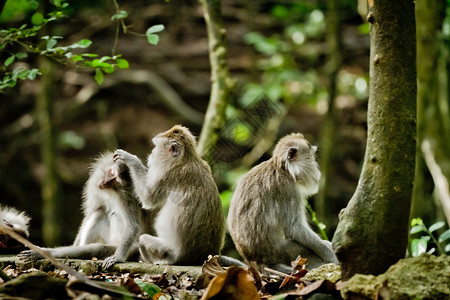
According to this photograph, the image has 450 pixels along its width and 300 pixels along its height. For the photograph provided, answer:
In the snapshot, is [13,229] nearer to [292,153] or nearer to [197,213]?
[197,213]

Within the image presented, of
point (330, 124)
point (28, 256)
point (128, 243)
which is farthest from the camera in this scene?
point (330, 124)

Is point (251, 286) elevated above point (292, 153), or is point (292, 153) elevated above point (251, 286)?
point (292, 153)

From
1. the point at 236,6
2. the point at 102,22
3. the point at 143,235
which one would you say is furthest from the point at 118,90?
the point at 143,235

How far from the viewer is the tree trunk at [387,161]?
10.8 ft

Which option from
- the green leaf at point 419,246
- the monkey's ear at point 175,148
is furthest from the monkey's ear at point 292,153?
the green leaf at point 419,246

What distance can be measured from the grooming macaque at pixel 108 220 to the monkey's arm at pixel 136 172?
0.32ft

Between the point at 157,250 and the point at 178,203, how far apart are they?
441 millimetres

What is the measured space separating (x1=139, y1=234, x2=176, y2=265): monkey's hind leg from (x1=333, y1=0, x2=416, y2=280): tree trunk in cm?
199

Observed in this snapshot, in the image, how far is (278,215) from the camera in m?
4.97

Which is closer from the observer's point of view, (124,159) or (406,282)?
(406,282)

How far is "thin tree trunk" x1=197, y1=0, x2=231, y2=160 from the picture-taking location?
6.33 m

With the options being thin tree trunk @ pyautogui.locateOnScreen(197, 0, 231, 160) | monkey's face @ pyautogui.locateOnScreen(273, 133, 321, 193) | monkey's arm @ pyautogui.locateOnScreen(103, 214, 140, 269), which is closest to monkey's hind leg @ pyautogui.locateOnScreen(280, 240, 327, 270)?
monkey's face @ pyautogui.locateOnScreen(273, 133, 321, 193)

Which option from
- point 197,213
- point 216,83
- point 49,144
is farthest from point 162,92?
point 197,213

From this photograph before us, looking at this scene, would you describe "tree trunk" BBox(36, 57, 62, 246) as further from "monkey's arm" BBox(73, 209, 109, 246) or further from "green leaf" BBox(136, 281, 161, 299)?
"green leaf" BBox(136, 281, 161, 299)
